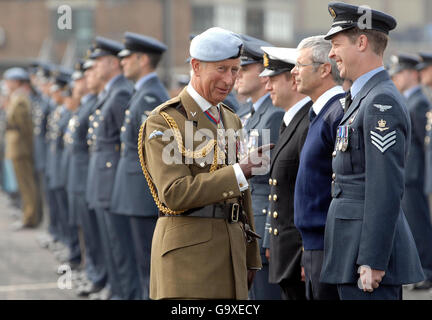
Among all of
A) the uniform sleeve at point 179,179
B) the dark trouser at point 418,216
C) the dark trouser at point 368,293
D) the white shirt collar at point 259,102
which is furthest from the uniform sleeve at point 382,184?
the dark trouser at point 418,216

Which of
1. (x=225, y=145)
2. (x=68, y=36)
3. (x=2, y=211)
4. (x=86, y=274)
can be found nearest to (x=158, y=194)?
(x=225, y=145)

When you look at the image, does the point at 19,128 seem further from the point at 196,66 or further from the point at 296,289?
the point at 196,66

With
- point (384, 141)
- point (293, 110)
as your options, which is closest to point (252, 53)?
point (293, 110)

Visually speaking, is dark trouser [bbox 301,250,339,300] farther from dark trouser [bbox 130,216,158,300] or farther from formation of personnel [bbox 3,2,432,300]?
dark trouser [bbox 130,216,158,300]

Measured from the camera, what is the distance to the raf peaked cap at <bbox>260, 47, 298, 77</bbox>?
5.27 metres

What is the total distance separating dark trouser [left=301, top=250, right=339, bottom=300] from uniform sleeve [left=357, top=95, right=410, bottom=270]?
1.92 ft

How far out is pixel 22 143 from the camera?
1362cm

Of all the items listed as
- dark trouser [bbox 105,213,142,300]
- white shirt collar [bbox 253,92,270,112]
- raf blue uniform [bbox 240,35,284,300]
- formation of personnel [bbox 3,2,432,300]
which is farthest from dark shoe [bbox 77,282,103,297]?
white shirt collar [bbox 253,92,270,112]

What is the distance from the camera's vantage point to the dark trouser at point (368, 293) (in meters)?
4.02

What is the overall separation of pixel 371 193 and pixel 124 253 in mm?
3995

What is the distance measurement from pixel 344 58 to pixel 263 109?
5.54ft

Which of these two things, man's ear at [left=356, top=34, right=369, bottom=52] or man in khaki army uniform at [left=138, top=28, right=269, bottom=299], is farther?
man's ear at [left=356, top=34, right=369, bottom=52]

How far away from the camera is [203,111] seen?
404cm

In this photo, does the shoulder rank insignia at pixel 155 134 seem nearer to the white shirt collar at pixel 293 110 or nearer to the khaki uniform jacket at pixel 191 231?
the khaki uniform jacket at pixel 191 231
